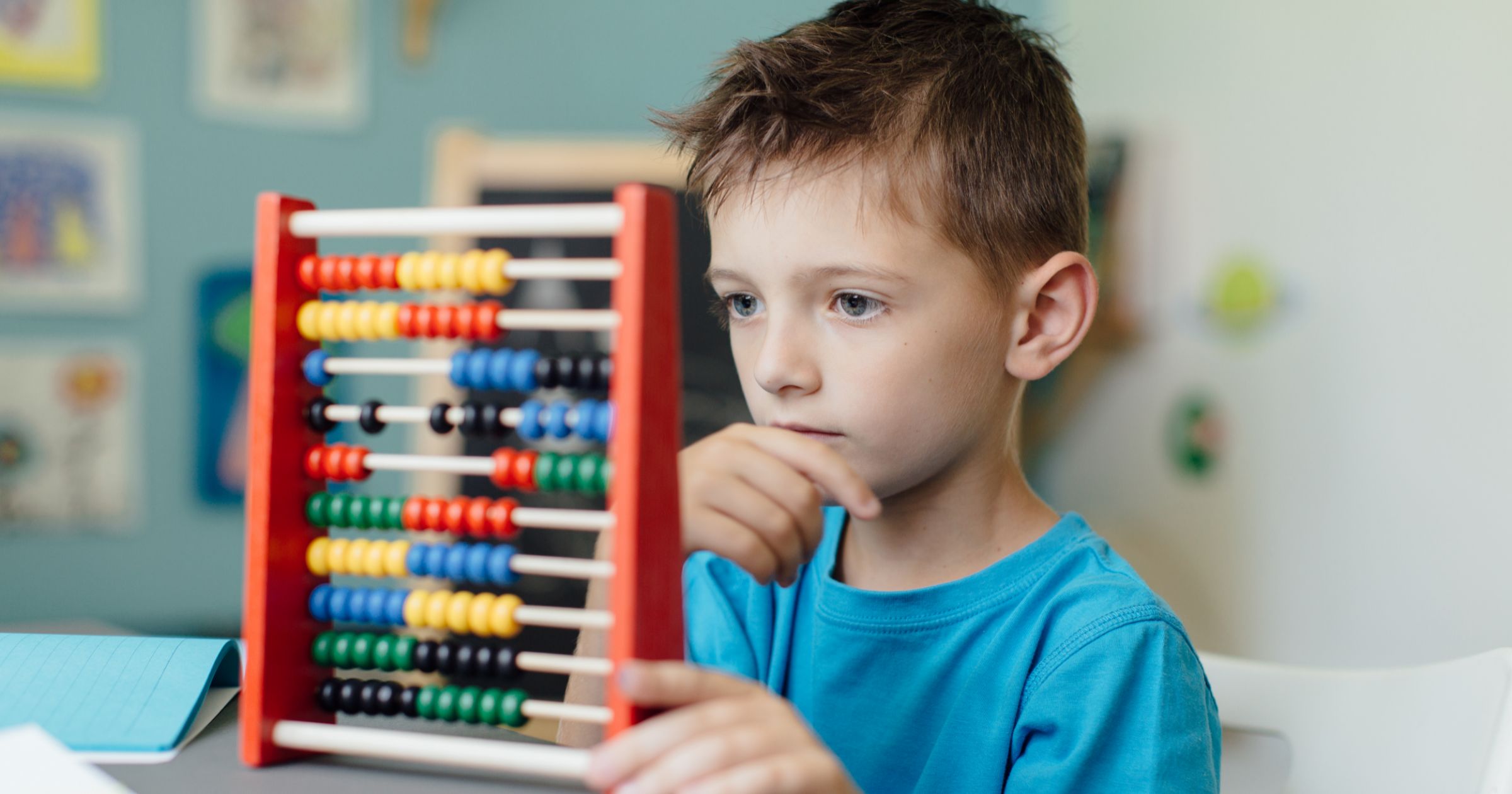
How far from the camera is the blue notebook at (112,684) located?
2.28 feet

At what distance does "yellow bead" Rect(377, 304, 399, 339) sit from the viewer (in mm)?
694

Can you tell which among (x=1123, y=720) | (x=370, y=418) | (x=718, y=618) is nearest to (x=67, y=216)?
(x=718, y=618)

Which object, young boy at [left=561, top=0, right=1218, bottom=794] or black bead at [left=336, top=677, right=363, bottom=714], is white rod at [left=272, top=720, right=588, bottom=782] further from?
young boy at [left=561, top=0, right=1218, bottom=794]

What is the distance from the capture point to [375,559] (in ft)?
2.25

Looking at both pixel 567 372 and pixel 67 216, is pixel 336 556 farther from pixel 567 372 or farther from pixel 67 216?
pixel 67 216

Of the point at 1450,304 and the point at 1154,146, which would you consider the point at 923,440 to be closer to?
the point at 1450,304

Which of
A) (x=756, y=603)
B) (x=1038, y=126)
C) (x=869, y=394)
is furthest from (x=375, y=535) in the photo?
(x=1038, y=126)

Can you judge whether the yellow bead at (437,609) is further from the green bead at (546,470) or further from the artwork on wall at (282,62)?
the artwork on wall at (282,62)

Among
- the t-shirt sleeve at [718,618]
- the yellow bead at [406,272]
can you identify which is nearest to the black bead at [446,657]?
Answer: the yellow bead at [406,272]

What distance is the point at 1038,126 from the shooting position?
1043 millimetres

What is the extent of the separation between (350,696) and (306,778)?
0.05 m

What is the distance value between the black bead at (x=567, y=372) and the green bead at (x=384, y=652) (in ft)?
0.61

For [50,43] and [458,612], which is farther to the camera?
[50,43]

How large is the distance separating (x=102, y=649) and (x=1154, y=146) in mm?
2099
